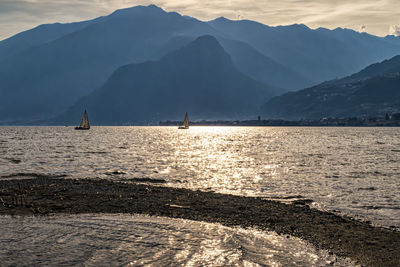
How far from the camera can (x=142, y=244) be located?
16125 mm

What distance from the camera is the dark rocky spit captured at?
54.5 feet

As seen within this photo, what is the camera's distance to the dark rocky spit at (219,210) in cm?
1661

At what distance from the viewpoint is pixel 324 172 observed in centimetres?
4453

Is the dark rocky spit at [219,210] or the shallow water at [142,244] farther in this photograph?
the dark rocky spit at [219,210]

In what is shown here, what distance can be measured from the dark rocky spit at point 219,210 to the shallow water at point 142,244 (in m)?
1.27

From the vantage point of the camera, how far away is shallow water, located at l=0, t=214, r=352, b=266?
559 inches

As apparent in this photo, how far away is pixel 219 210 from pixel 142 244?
7527 millimetres

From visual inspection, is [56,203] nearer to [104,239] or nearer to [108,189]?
[108,189]

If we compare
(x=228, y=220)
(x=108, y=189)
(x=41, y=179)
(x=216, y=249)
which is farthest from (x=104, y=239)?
(x=41, y=179)

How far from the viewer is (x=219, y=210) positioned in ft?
74.7

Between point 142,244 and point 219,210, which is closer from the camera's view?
point 142,244

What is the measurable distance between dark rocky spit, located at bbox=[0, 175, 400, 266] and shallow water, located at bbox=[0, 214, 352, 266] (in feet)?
4.18

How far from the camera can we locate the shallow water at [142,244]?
14.2 metres

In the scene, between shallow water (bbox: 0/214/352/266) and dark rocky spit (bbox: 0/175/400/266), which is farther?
dark rocky spit (bbox: 0/175/400/266)
